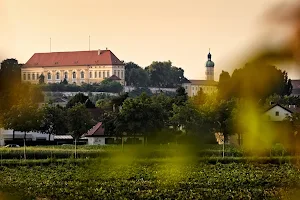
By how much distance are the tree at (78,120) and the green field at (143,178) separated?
15.4 feet

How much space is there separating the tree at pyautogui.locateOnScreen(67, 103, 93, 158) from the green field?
15.4ft

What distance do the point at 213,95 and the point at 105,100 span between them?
32390mm

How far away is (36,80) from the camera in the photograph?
1.27m

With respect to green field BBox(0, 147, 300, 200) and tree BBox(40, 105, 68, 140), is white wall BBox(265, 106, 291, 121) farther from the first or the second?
tree BBox(40, 105, 68, 140)

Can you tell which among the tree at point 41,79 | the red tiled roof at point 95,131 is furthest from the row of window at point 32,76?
the red tiled roof at point 95,131

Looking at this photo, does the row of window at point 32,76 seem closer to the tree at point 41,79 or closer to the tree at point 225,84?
the tree at point 41,79

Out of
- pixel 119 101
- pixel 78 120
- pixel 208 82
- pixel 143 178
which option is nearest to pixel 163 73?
pixel 208 82

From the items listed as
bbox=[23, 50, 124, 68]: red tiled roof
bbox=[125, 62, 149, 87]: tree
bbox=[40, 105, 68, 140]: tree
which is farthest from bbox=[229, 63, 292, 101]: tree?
bbox=[40, 105, 68, 140]: tree

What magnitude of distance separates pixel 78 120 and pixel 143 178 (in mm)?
13449

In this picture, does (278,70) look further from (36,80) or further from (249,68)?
(36,80)

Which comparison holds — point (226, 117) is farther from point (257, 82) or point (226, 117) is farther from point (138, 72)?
point (138, 72)

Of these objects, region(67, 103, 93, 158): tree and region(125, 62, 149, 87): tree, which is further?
region(67, 103, 93, 158): tree

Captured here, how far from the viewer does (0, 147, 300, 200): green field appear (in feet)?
5.09

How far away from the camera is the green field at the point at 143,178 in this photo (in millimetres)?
1553
